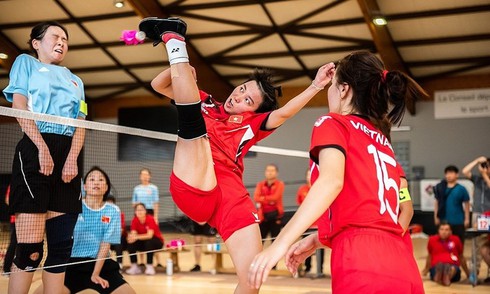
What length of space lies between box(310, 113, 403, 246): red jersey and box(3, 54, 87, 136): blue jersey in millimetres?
2105

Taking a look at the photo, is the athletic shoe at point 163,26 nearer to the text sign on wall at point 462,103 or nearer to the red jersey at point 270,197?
the red jersey at point 270,197

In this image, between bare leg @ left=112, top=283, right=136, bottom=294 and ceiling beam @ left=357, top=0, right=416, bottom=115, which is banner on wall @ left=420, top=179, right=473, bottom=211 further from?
bare leg @ left=112, top=283, right=136, bottom=294

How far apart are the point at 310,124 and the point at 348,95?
19097 millimetres

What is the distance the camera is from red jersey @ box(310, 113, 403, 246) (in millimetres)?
2320

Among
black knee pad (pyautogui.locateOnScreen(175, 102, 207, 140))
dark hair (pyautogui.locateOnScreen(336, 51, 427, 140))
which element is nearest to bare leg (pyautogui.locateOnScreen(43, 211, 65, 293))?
black knee pad (pyautogui.locateOnScreen(175, 102, 207, 140))

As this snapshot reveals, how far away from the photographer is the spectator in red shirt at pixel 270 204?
10906mm

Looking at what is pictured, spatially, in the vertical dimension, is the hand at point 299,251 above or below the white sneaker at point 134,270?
above

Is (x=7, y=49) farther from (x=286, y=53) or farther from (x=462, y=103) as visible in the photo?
(x=462, y=103)

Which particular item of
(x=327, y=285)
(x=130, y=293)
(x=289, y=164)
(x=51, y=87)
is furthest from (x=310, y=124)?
(x=51, y=87)

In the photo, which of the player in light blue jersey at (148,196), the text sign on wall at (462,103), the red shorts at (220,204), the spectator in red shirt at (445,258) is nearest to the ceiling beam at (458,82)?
the text sign on wall at (462,103)

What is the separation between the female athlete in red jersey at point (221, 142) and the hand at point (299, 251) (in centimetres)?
102

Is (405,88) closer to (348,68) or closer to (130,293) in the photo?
(348,68)

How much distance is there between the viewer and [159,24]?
3.48 meters

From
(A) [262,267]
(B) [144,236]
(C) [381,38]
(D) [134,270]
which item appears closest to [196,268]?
(D) [134,270]
